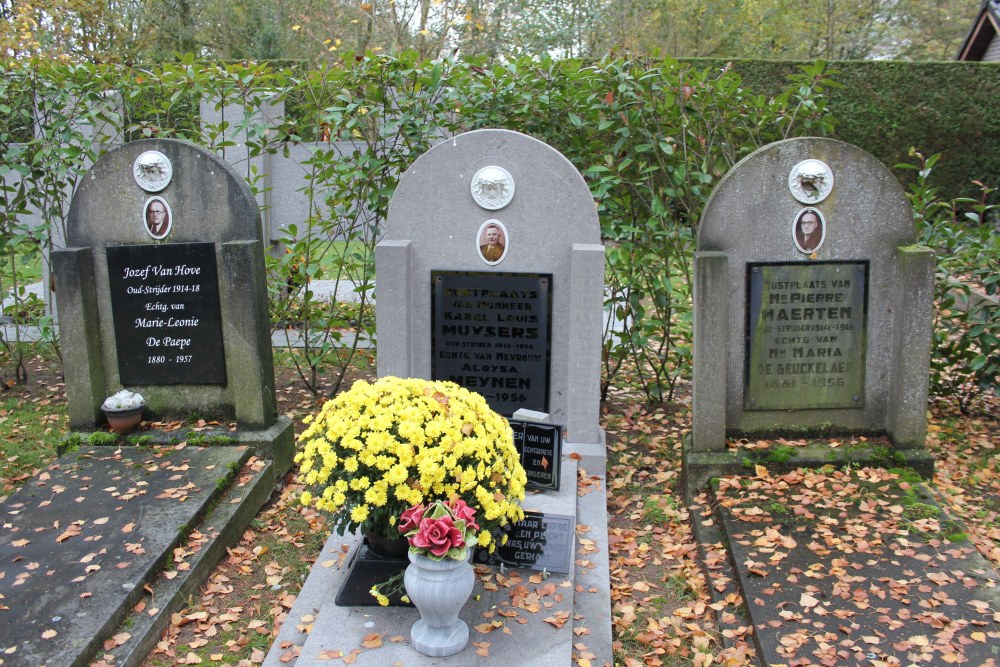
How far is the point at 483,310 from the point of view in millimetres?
5000

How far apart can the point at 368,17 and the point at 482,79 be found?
13.0m

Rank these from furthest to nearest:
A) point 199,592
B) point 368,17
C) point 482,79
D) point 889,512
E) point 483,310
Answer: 1. point 368,17
2. point 482,79
3. point 483,310
4. point 889,512
5. point 199,592

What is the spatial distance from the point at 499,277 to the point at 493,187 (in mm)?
552

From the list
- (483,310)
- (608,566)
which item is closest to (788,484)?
(608,566)

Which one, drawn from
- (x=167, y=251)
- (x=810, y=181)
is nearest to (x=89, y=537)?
(x=167, y=251)

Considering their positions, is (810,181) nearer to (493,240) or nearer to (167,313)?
(493,240)

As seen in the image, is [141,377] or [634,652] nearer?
[634,652]

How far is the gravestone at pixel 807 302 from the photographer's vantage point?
15.3 feet

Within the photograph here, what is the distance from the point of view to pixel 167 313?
201 inches

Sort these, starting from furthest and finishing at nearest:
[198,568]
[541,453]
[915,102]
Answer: [915,102] < [541,453] < [198,568]

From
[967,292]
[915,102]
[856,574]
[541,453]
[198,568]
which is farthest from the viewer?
[915,102]

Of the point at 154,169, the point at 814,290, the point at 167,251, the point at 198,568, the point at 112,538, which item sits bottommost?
the point at 198,568

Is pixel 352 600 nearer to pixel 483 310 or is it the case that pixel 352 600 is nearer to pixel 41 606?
pixel 41 606

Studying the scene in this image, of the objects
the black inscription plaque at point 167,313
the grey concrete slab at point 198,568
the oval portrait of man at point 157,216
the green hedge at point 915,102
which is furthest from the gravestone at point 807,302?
the green hedge at point 915,102
